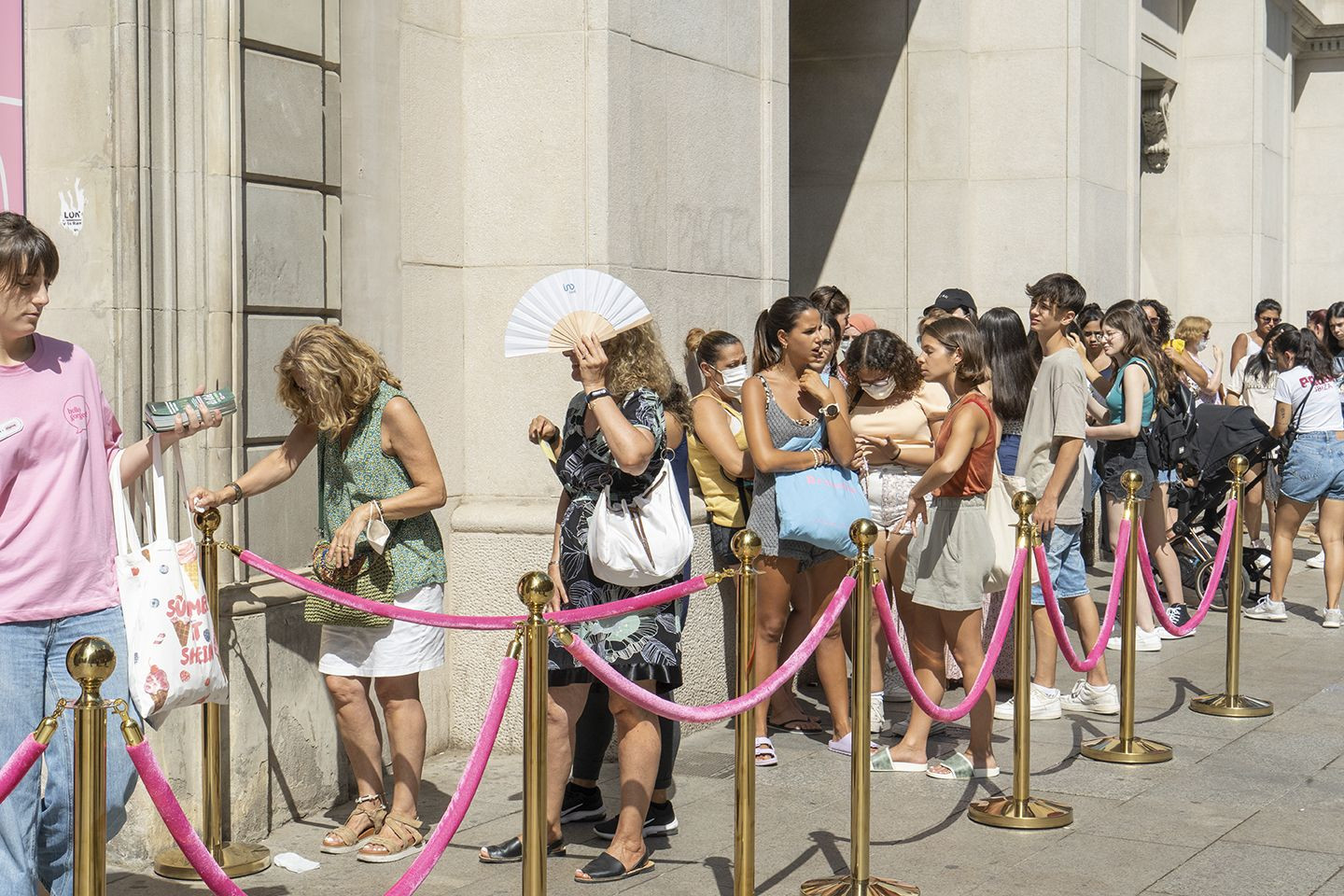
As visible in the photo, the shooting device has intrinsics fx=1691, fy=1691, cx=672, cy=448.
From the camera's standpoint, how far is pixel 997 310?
8.55 metres

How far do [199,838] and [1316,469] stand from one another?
9.02 metres

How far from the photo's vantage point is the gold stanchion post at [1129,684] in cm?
762

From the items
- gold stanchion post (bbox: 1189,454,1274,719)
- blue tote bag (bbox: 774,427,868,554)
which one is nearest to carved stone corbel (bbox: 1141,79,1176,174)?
gold stanchion post (bbox: 1189,454,1274,719)

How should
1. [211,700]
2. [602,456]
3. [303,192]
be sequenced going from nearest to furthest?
[211,700], [602,456], [303,192]

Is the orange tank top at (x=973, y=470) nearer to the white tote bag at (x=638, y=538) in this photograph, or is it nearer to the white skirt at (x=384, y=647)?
the white tote bag at (x=638, y=538)

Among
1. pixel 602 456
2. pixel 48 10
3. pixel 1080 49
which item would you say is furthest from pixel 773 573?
pixel 1080 49

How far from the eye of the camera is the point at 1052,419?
8383 millimetres

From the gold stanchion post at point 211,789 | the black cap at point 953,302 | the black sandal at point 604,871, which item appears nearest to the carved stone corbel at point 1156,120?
the black cap at point 953,302

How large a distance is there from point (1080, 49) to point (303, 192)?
8.43 m

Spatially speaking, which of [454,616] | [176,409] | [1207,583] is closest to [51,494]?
[176,409]

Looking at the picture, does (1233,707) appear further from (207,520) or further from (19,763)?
(19,763)

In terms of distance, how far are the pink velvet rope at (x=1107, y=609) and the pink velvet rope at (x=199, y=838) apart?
2.98m

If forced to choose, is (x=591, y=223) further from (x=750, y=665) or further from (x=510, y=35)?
(x=750, y=665)

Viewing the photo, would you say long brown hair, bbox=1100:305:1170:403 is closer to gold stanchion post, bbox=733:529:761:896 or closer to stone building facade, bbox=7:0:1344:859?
stone building facade, bbox=7:0:1344:859
